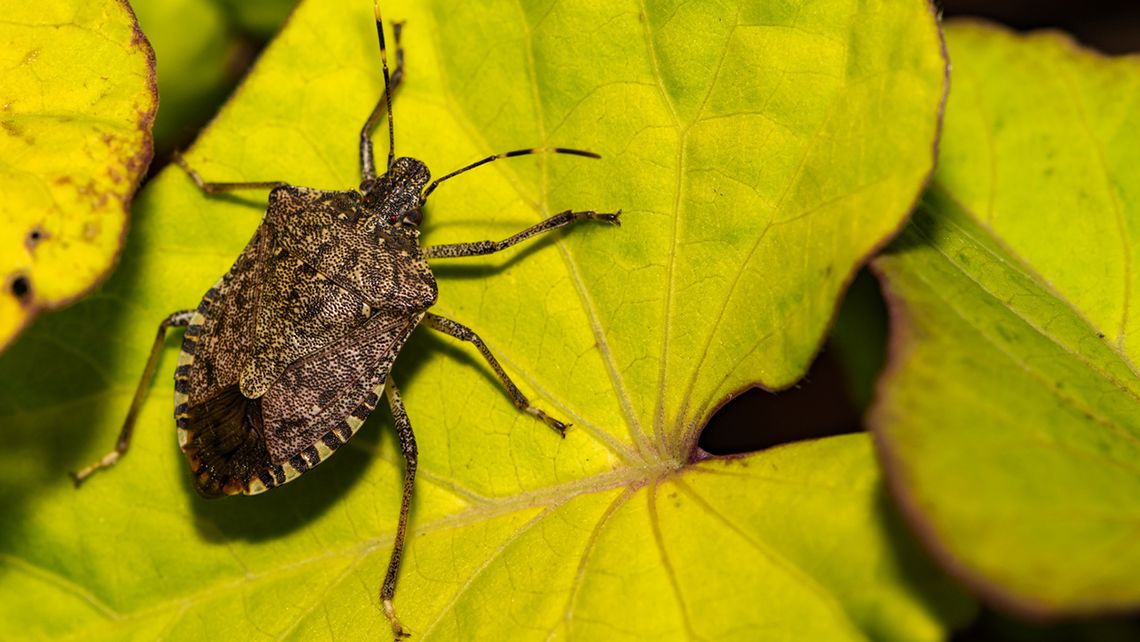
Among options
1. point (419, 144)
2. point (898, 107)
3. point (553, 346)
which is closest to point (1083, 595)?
point (898, 107)

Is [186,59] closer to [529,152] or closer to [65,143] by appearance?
[65,143]

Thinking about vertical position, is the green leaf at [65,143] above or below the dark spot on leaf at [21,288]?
above

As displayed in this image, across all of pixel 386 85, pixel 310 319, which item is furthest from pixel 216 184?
pixel 386 85

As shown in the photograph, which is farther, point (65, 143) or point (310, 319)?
point (310, 319)

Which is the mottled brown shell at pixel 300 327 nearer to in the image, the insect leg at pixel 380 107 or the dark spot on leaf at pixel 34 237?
the insect leg at pixel 380 107

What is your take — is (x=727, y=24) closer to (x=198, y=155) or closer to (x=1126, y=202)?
(x=1126, y=202)

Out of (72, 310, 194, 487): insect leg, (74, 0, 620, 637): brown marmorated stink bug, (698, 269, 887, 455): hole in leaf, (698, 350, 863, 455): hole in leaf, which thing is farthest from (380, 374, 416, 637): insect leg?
(698, 350, 863, 455): hole in leaf

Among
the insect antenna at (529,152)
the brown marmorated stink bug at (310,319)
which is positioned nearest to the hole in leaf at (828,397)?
the insect antenna at (529,152)

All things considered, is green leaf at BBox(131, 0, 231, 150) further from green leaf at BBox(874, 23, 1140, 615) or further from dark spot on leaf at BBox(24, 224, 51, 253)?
green leaf at BBox(874, 23, 1140, 615)
